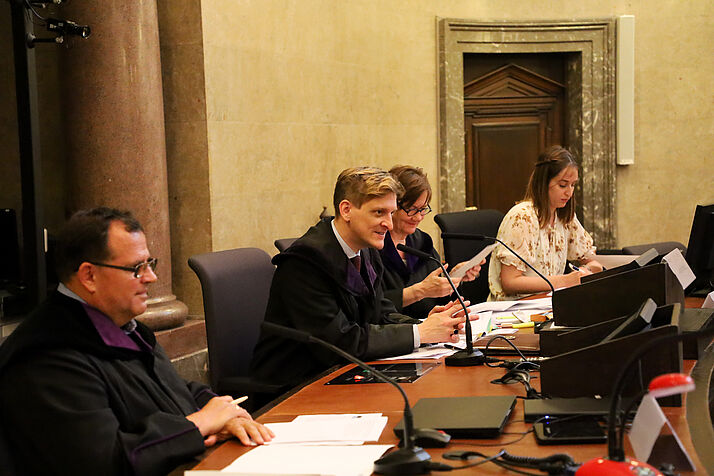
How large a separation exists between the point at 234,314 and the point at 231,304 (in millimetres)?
42

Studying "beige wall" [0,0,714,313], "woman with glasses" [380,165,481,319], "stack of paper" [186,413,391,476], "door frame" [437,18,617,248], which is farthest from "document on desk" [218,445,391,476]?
"door frame" [437,18,617,248]

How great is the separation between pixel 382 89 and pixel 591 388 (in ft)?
15.6

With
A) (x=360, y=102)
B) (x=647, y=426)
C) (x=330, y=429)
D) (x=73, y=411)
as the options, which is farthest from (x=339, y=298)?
(x=360, y=102)

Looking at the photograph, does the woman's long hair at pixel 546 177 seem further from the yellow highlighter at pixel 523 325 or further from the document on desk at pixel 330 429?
the document on desk at pixel 330 429

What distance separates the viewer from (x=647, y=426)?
1.38 meters

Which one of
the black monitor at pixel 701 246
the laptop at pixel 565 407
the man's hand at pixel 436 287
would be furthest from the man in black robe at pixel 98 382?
the black monitor at pixel 701 246

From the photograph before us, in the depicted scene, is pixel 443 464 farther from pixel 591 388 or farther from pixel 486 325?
pixel 486 325

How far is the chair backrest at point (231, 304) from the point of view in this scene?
10.1 ft

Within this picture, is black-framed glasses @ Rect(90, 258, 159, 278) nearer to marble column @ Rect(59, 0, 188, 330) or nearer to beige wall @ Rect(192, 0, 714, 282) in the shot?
marble column @ Rect(59, 0, 188, 330)

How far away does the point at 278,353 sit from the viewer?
9.68 ft

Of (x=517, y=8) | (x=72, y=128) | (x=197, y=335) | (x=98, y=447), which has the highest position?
(x=517, y=8)

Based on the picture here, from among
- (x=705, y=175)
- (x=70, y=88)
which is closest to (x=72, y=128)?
(x=70, y=88)

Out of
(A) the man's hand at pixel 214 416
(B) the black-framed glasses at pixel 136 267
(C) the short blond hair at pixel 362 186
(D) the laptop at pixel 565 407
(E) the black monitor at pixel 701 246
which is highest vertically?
(C) the short blond hair at pixel 362 186

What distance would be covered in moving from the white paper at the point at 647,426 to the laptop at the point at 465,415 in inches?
17.8
